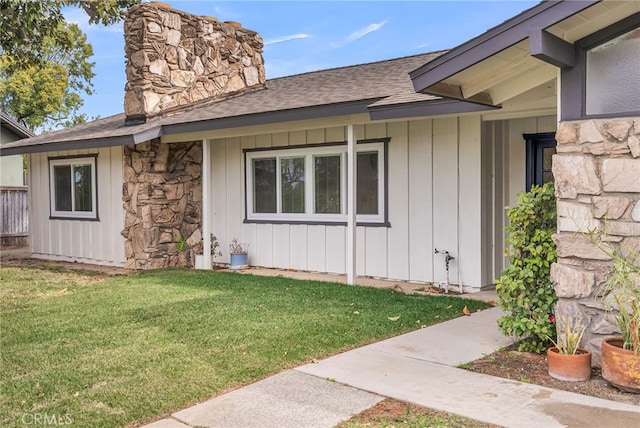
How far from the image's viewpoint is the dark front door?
7375 mm

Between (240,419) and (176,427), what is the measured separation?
36 centimetres

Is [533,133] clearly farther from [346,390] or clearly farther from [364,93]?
[346,390]

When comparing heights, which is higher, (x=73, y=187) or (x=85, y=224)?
(x=73, y=187)

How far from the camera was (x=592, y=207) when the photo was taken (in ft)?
13.1

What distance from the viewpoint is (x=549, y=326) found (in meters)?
4.33

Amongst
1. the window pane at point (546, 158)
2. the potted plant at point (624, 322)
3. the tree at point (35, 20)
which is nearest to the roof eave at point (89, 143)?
the tree at point (35, 20)

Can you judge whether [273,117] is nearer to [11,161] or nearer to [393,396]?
[393,396]

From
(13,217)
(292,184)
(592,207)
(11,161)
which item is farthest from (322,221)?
(11,161)

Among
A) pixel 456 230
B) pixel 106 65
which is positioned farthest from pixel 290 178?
pixel 106 65

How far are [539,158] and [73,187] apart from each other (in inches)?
353

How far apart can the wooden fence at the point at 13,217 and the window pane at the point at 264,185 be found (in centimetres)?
895

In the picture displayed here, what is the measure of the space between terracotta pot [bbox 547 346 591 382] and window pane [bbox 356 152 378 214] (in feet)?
15.5

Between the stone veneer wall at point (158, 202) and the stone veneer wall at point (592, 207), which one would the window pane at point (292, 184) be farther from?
the stone veneer wall at point (592, 207)

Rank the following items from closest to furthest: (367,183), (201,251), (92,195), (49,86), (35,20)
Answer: (35,20) < (367,183) < (201,251) < (92,195) < (49,86)
